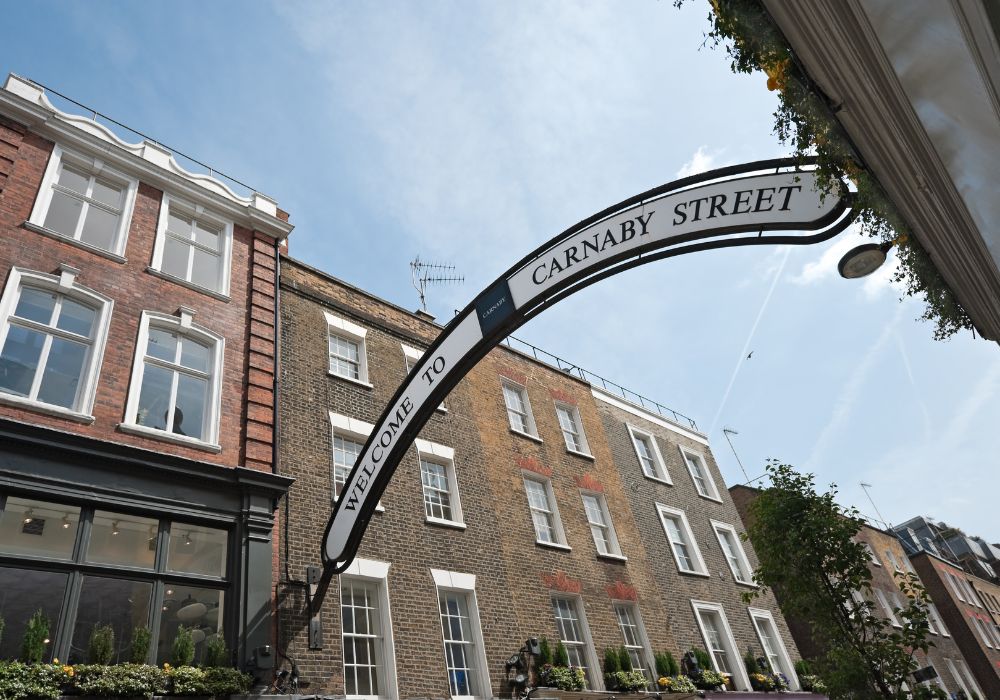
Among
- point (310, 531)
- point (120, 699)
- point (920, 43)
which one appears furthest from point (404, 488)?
point (920, 43)

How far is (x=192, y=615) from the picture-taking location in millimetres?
9875

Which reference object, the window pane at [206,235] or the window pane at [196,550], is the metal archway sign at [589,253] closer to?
the window pane at [196,550]

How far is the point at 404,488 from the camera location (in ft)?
48.1

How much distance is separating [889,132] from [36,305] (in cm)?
1242

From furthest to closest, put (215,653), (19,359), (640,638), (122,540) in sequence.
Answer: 1. (640,638)
2. (19,359)
3. (122,540)
4. (215,653)

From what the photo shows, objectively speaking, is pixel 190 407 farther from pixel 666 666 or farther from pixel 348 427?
pixel 666 666

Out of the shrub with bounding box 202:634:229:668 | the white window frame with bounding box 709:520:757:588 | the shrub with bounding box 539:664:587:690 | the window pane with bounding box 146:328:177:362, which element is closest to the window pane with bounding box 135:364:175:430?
the window pane with bounding box 146:328:177:362

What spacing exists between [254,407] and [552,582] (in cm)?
867

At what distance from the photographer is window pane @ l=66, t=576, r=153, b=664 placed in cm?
875

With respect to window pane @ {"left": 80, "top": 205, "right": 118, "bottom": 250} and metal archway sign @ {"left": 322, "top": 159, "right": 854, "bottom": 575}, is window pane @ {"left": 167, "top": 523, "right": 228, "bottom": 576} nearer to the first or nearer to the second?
metal archway sign @ {"left": 322, "top": 159, "right": 854, "bottom": 575}

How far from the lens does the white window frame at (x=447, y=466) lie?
15180 mm

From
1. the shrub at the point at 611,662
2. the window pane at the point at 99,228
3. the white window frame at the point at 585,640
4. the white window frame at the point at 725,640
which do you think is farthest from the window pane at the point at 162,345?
the white window frame at the point at 725,640

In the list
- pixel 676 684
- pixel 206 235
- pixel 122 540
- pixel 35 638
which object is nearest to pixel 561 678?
pixel 676 684

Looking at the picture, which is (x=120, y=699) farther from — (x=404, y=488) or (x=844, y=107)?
(x=844, y=107)
